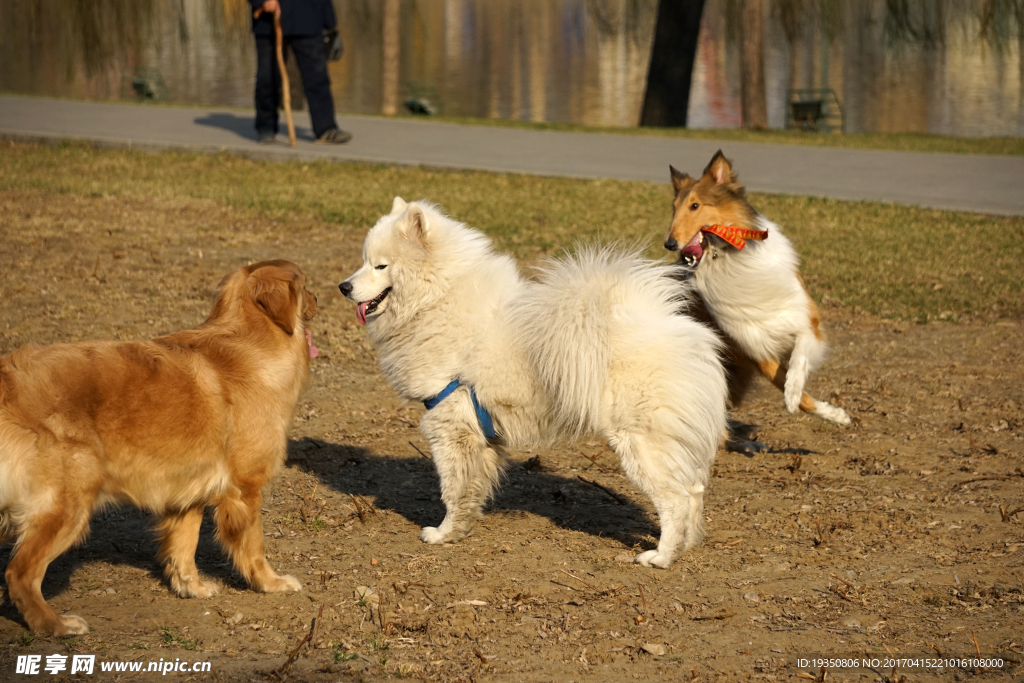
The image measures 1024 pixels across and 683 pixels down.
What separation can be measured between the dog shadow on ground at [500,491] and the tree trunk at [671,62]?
17.2 meters

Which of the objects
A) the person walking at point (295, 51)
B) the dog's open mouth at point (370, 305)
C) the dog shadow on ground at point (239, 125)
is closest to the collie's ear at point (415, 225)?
the dog's open mouth at point (370, 305)

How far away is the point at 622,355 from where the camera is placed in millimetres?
4664

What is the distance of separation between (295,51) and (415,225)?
11124mm

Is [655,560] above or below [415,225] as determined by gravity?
below

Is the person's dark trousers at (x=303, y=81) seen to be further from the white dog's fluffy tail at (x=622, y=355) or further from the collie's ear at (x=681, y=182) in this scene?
the white dog's fluffy tail at (x=622, y=355)

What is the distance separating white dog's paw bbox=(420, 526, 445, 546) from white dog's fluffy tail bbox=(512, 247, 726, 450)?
2.92 ft

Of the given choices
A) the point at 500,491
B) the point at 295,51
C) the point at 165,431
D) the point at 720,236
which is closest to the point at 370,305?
the point at 500,491

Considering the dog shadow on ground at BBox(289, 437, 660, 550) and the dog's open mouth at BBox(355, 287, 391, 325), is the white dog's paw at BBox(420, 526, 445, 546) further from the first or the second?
the dog's open mouth at BBox(355, 287, 391, 325)

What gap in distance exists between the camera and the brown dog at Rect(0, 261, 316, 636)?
12.2ft

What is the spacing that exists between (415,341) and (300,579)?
134cm

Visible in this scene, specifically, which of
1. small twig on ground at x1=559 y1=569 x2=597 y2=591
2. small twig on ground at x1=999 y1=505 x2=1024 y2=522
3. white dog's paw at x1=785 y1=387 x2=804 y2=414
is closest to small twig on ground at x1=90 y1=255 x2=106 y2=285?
small twig on ground at x1=559 y1=569 x2=597 y2=591

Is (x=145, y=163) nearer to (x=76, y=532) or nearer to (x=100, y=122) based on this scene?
(x=100, y=122)

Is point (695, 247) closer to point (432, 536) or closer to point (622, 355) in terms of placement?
point (622, 355)

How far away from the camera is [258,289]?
4.51 metres
